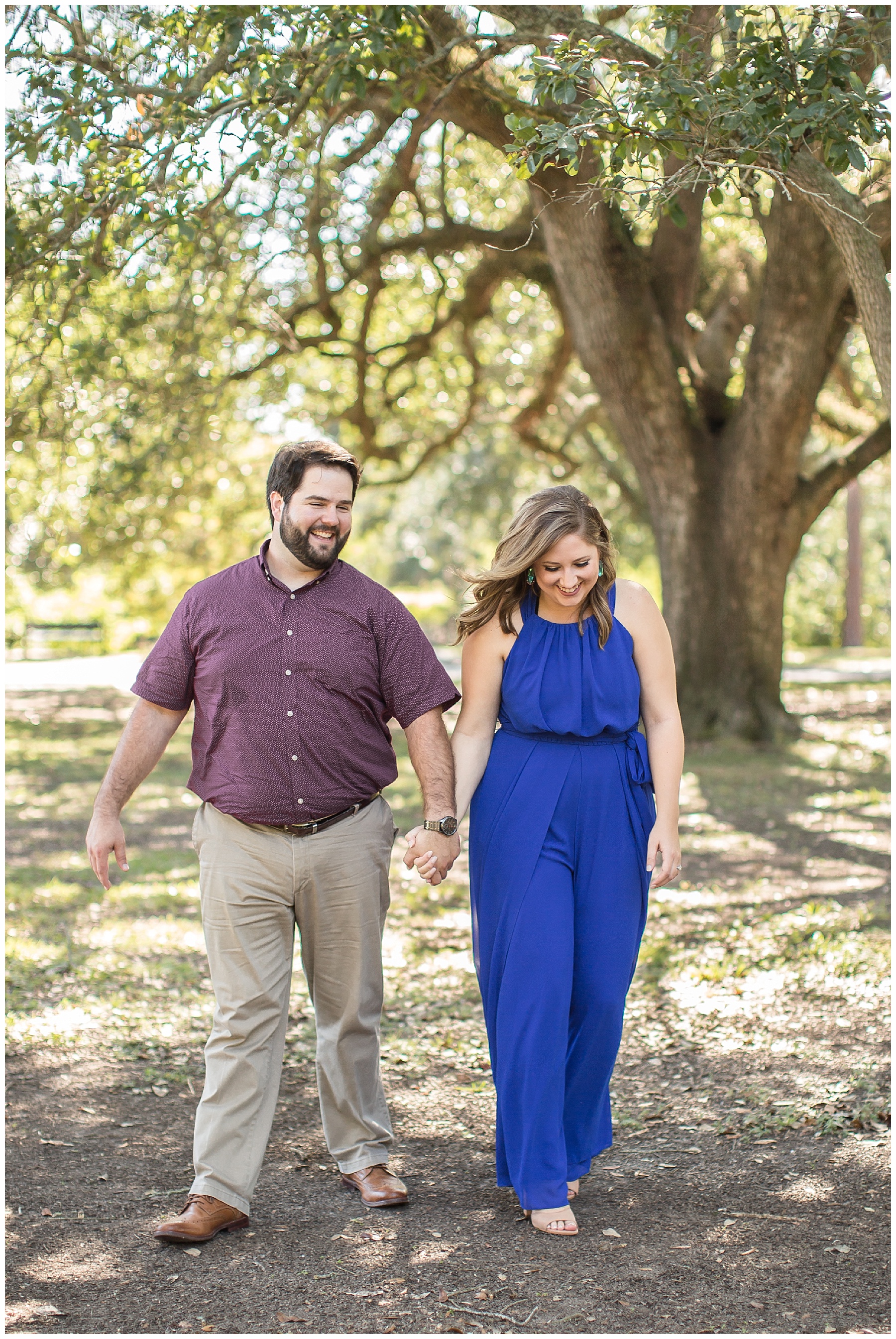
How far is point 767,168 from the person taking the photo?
158 inches

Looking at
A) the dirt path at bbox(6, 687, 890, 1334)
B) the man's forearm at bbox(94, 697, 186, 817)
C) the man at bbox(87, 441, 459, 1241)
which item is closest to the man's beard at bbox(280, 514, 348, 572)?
the man at bbox(87, 441, 459, 1241)

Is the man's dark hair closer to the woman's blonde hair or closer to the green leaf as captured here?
the woman's blonde hair

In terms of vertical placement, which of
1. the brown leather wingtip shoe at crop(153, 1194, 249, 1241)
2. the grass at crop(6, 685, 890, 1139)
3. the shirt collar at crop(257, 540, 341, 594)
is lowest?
the grass at crop(6, 685, 890, 1139)

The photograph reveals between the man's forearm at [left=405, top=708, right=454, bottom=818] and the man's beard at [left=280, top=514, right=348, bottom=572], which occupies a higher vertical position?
the man's beard at [left=280, top=514, right=348, bottom=572]

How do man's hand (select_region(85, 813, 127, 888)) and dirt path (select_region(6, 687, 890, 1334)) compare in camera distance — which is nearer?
dirt path (select_region(6, 687, 890, 1334))

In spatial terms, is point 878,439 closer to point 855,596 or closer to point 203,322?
point 203,322

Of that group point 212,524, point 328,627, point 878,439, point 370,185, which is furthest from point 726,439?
point 212,524

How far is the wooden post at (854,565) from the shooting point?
32125mm

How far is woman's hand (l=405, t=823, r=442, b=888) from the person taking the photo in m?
3.71

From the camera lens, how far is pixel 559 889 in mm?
3697

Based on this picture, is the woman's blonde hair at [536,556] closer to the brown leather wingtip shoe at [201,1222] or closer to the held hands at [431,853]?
the held hands at [431,853]

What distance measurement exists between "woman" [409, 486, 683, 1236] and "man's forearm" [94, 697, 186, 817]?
86 centimetres

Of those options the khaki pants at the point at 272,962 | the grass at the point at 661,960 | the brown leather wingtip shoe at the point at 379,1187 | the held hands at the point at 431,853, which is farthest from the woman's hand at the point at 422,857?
the grass at the point at 661,960

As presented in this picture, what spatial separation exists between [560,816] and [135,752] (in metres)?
1.30
